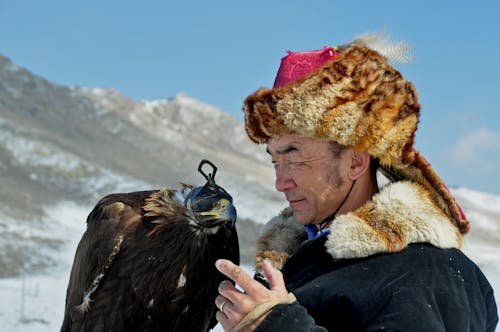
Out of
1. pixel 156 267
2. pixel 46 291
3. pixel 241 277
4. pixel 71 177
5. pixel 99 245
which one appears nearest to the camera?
pixel 241 277

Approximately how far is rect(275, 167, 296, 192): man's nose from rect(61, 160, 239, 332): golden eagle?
1190 mm

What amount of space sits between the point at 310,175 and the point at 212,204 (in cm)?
120

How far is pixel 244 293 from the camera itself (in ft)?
6.20

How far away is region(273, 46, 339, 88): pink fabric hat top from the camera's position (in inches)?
94.3

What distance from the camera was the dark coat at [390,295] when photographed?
6.01 ft

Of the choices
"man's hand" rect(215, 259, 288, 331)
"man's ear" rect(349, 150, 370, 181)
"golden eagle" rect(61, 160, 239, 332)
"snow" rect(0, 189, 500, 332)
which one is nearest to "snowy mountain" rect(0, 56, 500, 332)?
"snow" rect(0, 189, 500, 332)

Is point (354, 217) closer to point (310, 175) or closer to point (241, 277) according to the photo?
point (310, 175)

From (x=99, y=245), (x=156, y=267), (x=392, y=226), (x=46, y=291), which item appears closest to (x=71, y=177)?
(x=46, y=291)

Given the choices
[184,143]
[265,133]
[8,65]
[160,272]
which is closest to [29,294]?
[160,272]

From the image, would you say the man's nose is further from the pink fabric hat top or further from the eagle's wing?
the eagle's wing

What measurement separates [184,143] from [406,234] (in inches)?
1738

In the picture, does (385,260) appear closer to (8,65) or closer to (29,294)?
(29,294)

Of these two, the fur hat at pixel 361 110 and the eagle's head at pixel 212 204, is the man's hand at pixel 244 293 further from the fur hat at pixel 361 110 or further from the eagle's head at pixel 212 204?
the eagle's head at pixel 212 204

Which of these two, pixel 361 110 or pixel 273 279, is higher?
pixel 361 110
